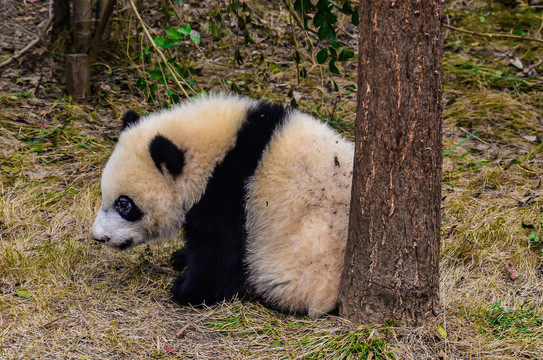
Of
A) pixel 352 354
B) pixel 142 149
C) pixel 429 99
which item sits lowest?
pixel 352 354

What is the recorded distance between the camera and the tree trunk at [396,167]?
114 inches

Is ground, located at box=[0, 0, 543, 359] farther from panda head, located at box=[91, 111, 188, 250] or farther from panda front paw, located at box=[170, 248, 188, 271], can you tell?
panda head, located at box=[91, 111, 188, 250]

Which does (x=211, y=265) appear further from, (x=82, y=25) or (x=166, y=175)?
(x=82, y=25)

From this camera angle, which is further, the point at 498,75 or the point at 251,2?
the point at 251,2

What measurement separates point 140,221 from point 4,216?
1.48 meters

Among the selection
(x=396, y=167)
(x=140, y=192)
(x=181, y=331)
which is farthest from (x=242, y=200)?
(x=396, y=167)

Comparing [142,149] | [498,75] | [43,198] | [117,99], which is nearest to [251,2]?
[117,99]

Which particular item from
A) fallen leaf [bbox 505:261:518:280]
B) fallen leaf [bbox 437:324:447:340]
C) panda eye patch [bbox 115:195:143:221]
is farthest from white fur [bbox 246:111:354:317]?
fallen leaf [bbox 505:261:518:280]

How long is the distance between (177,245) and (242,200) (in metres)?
1.18

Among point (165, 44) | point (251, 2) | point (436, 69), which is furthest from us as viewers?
point (251, 2)

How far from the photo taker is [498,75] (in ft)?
22.8

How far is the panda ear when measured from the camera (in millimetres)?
3509

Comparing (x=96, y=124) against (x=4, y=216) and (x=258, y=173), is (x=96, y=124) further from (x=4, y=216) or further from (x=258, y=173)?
(x=258, y=173)

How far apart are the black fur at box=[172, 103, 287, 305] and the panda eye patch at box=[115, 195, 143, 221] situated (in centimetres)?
32
